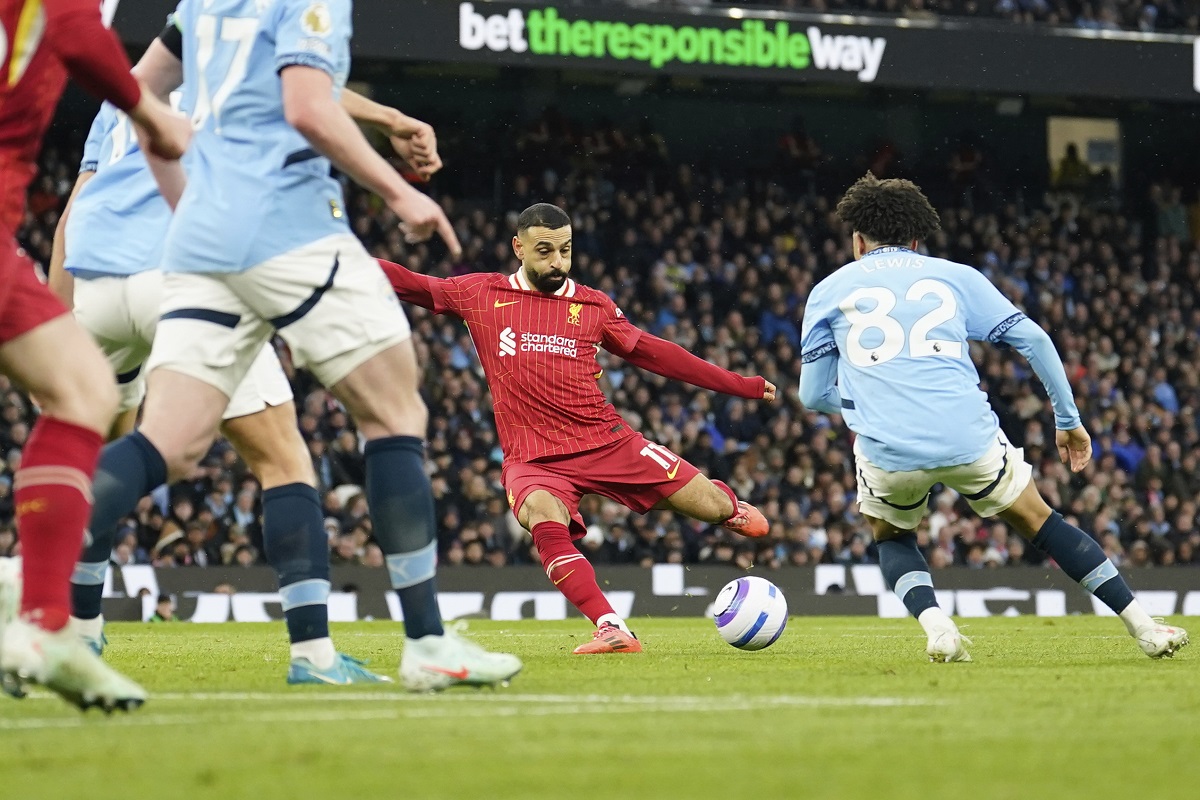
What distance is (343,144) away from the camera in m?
4.43

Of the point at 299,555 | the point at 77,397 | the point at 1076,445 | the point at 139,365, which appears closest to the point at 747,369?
the point at 1076,445

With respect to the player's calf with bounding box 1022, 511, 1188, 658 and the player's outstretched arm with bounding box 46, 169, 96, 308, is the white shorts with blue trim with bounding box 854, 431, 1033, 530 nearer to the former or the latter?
the player's calf with bounding box 1022, 511, 1188, 658

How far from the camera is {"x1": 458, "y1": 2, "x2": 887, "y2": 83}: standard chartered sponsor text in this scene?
18703 millimetres

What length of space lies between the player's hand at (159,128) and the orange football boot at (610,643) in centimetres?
356

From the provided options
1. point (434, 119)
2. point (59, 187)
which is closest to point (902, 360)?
point (59, 187)

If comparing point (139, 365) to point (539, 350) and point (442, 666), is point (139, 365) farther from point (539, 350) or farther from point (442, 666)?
point (539, 350)

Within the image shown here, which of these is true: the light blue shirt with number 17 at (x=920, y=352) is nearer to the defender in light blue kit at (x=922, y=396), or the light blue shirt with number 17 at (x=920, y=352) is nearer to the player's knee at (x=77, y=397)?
the defender in light blue kit at (x=922, y=396)

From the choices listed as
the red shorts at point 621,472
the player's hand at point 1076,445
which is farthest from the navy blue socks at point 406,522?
the red shorts at point 621,472

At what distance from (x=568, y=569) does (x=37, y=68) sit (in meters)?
4.22

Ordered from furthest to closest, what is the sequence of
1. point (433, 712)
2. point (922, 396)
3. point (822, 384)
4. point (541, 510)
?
point (541, 510) → point (822, 384) → point (922, 396) → point (433, 712)

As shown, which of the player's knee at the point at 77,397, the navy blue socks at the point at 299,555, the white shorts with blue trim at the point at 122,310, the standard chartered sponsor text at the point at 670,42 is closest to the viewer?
the player's knee at the point at 77,397

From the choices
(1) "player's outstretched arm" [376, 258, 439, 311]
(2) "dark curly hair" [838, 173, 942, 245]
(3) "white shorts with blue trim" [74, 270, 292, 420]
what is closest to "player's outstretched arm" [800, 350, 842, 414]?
(2) "dark curly hair" [838, 173, 942, 245]

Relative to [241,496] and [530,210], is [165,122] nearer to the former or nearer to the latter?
[530,210]

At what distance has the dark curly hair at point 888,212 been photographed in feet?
23.5
